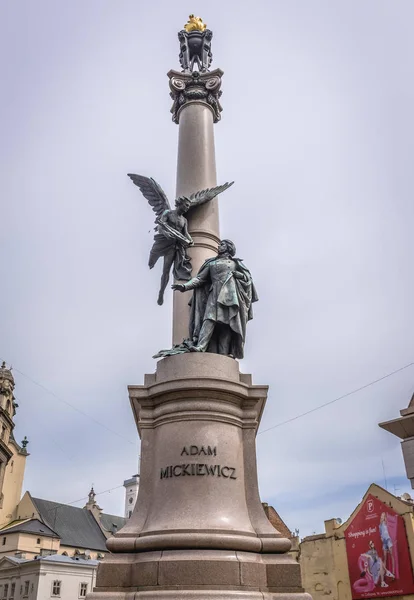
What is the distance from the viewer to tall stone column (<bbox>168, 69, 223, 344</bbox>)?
10570 mm

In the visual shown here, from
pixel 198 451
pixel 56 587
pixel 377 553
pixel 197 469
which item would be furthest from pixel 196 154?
pixel 56 587

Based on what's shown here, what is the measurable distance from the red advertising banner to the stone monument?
26.0 meters

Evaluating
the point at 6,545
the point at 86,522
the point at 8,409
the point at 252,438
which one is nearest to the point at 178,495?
the point at 252,438

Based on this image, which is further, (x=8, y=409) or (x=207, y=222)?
(x=8, y=409)

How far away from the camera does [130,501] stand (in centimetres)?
10000

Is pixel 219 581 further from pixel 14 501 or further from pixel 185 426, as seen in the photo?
pixel 14 501

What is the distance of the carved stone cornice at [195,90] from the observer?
13.0 meters

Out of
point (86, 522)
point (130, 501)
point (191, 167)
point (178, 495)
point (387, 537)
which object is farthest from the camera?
point (130, 501)

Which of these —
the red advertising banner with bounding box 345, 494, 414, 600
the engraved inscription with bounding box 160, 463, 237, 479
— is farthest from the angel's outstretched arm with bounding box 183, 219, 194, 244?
the red advertising banner with bounding box 345, 494, 414, 600

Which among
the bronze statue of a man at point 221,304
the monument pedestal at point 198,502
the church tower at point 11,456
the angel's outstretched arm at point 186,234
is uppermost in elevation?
the church tower at point 11,456

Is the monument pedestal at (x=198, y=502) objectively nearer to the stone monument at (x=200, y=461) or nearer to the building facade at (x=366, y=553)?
the stone monument at (x=200, y=461)

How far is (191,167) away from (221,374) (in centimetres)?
547

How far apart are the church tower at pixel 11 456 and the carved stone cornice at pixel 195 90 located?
43392 mm

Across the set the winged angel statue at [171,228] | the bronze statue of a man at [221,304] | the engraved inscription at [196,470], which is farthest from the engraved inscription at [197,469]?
the winged angel statue at [171,228]
